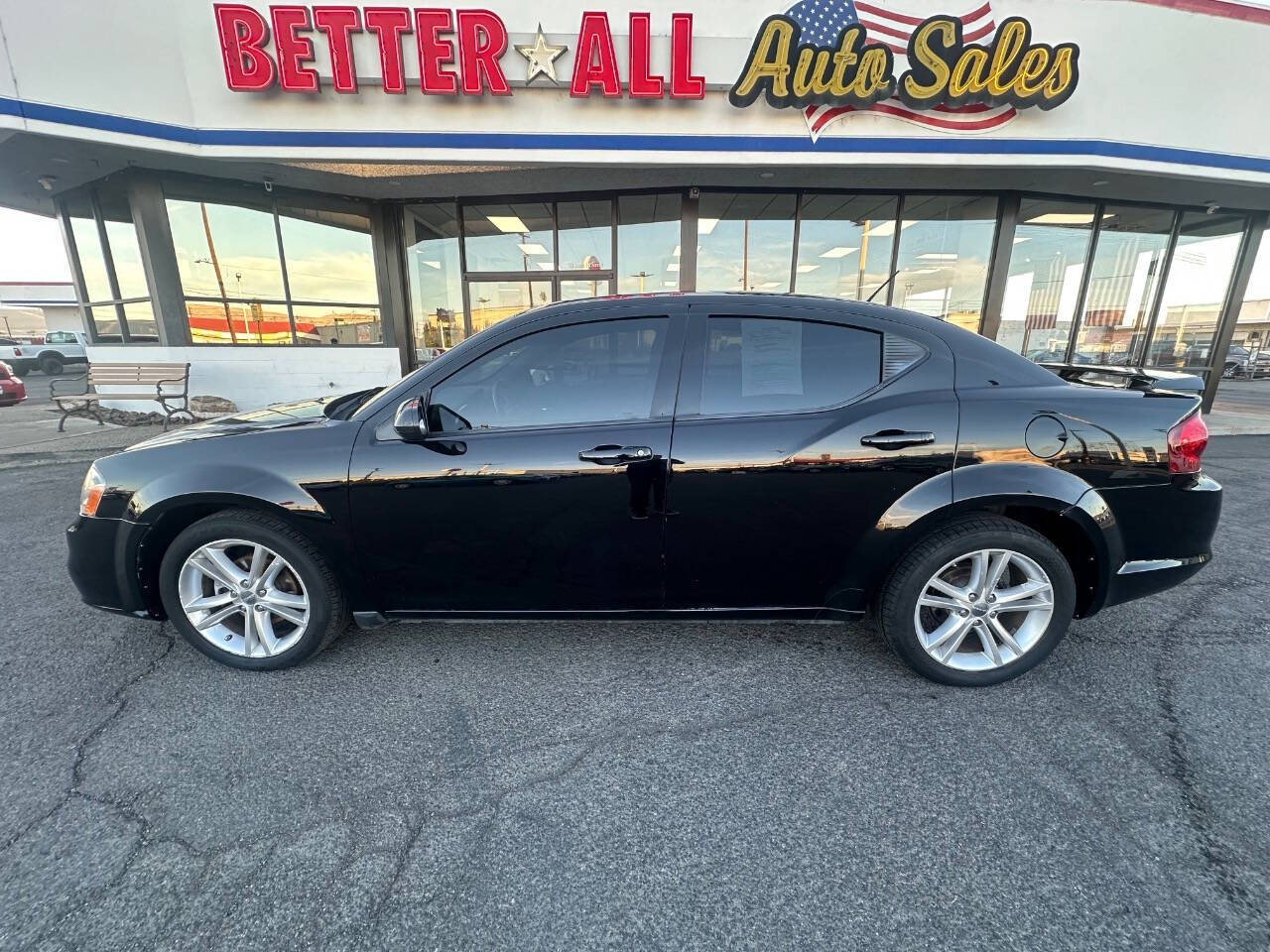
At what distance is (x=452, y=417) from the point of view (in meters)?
2.25

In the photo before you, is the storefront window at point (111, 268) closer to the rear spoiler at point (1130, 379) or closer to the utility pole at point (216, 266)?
the utility pole at point (216, 266)

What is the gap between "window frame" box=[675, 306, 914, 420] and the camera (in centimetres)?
221

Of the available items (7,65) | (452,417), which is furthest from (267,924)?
(7,65)

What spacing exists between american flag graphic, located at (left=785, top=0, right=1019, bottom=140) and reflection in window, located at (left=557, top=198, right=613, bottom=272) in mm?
3470

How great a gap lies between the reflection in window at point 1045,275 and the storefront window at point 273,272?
437 inches

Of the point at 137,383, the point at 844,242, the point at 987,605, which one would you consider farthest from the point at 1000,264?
the point at 137,383

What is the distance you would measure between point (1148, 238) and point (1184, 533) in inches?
423

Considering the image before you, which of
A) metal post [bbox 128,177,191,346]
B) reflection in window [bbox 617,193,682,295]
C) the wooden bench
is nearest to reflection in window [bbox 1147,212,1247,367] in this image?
reflection in window [bbox 617,193,682,295]

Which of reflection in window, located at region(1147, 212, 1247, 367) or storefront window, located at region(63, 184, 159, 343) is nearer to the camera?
storefront window, located at region(63, 184, 159, 343)

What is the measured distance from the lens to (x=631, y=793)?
1.77 meters

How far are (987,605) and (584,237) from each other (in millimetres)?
8482

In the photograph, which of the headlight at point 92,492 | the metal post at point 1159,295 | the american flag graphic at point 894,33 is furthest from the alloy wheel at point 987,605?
the metal post at point 1159,295

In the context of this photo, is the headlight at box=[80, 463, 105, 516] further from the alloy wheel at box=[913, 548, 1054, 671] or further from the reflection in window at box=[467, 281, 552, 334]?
the reflection in window at box=[467, 281, 552, 334]

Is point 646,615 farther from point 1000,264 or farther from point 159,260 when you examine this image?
point 159,260
